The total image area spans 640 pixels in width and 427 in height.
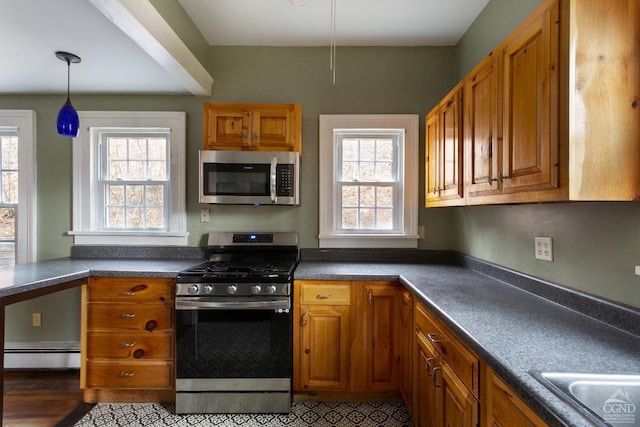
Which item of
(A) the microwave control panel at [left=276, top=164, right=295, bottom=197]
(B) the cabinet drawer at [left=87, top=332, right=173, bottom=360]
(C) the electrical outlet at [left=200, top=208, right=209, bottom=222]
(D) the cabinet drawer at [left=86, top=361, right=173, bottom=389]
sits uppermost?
(A) the microwave control panel at [left=276, top=164, right=295, bottom=197]

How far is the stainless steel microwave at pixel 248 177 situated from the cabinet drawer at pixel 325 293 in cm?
66

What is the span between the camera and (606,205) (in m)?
1.22

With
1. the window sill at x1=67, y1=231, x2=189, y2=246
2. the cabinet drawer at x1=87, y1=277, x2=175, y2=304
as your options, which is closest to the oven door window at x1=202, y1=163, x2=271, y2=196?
the window sill at x1=67, y1=231, x2=189, y2=246

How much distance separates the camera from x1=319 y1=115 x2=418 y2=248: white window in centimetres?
266

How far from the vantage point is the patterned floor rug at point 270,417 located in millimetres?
1988

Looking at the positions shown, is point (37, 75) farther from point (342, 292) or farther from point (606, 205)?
point (606, 205)

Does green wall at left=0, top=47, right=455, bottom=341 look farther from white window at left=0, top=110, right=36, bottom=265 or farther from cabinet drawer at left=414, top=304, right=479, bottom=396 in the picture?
cabinet drawer at left=414, top=304, right=479, bottom=396

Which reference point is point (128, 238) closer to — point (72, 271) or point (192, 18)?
point (72, 271)

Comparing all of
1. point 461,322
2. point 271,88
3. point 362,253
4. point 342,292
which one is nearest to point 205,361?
point 342,292

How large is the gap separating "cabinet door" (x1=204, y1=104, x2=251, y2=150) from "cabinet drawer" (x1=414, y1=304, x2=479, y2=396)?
168 centimetres

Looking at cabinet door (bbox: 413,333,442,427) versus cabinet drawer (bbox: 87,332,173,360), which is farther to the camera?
cabinet drawer (bbox: 87,332,173,360)

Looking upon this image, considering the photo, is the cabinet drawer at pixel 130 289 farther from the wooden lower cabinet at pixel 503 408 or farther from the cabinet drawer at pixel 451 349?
the wooden lower cabinet at pixel 503 408

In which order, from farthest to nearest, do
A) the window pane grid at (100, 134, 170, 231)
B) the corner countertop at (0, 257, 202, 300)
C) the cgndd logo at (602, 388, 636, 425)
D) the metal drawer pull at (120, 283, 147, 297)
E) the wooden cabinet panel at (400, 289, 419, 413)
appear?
1. the window pane grid at (100, 134, 170, 231)
2. the metal drawer pull at (120, 283, 147, 297)
3. the wooden cabinet panel at (400, 289, 419, 413)
4. the corner countertop at (0, 257, 202, 300)
5. the cgndd logo at (602, 388, 636, 425)

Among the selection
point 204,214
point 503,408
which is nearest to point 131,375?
point 204,214
